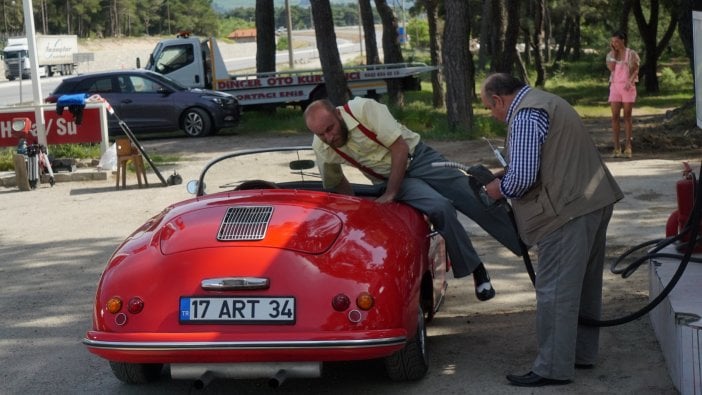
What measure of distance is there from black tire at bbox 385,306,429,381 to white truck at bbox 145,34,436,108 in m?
22.8

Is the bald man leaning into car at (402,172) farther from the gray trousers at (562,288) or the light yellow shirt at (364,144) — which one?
the gray trousers at (562,288)

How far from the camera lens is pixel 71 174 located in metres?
16.7

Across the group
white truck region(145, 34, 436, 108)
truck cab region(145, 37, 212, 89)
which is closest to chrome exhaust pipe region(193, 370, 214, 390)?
white truck region(145, 34, 436, 108)

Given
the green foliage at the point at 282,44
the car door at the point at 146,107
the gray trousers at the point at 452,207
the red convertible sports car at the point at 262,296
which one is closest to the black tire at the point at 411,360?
the red convertible sports car at the point at 262,296

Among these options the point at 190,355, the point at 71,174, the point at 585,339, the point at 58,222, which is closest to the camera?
the point at 190,355

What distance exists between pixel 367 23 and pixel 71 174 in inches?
681

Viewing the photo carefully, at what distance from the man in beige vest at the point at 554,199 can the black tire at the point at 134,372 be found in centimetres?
199

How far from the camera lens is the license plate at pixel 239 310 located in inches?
210

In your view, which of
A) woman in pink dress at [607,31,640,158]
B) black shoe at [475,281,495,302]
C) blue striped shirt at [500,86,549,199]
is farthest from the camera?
woman in pink dress at [607,31,640,158]

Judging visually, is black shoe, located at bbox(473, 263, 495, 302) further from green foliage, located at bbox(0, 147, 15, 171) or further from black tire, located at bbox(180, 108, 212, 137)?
black tire, located at bbox(180, 108, 212, 137)

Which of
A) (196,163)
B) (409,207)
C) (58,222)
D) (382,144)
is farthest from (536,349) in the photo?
(196,163)

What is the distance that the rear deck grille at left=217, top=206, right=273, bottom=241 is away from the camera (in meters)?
5.72

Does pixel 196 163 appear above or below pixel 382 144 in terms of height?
below

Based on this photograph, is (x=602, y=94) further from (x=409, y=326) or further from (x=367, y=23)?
(x=409, y=326)
